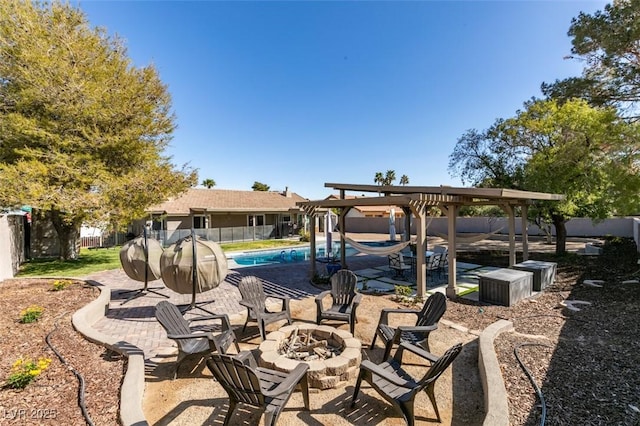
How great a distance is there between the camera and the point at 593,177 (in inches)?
420

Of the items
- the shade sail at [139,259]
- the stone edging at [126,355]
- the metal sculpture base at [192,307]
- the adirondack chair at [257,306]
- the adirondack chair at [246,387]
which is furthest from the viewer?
the shade sail at [139,259]

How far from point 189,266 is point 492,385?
564 cm

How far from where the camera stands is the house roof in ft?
71.2

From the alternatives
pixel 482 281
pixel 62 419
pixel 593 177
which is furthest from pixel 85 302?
pixel 593 177

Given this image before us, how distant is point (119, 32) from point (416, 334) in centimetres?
1827

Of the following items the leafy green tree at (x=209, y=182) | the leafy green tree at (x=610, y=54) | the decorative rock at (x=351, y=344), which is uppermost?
the leafy green tree at (x=209, y=182)

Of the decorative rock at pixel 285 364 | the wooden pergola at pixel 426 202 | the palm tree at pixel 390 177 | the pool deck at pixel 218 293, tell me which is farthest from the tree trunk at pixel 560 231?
the palm tree at pixel 390 177

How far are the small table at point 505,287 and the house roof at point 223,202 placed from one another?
48.1ft

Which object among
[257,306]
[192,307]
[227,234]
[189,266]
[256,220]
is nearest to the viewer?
[257,306]

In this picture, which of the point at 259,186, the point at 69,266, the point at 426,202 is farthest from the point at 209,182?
the point at 426,202

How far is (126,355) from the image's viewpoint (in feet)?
14.6

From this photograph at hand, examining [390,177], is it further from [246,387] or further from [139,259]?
[246,387]

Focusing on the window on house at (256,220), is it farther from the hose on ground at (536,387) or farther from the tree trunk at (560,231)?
A: the hose on ground at (536,387)

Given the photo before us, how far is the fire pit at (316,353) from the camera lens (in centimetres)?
386
